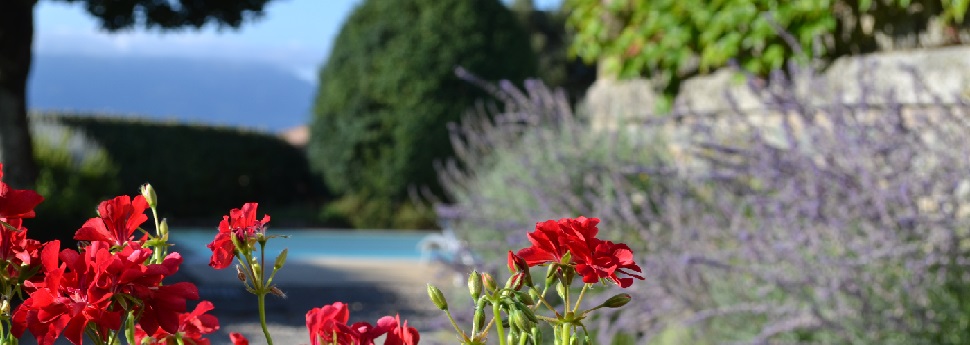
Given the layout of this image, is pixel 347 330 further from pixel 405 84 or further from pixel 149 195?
pixel 405 84

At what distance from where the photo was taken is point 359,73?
11711 millimetres

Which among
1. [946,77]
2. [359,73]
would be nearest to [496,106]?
[359,73]

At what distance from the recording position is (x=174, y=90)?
96.1 m

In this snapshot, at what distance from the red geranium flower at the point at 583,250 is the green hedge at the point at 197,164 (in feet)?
39.1

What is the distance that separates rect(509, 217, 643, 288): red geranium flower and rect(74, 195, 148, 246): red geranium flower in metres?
0.36

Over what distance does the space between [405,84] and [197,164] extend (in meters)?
3.02

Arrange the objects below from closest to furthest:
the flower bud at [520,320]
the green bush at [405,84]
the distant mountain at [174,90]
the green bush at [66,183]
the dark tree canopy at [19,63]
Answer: the flower bud at [520,320] → the green bush at [66,183] → the dark tree canopy at [19,63] → the green bush at [405,84] → the distant mountain at [174,90]

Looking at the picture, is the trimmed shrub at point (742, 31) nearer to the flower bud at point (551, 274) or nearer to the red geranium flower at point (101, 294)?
the flower bud at point (551, 274)

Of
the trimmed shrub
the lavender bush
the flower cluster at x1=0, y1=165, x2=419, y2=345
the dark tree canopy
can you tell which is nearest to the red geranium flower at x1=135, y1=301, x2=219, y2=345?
the flower cluster at x1=0, y1=165, x2=419, y2=345

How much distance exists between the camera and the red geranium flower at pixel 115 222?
96 centimetres

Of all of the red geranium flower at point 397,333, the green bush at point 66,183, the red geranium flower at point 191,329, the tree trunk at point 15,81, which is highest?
the red geranium flower at point 397,333

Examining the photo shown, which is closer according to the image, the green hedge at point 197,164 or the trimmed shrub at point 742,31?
→ the trimmed shrub at point 742,31

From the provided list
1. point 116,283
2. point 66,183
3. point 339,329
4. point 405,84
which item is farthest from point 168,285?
point 405,84

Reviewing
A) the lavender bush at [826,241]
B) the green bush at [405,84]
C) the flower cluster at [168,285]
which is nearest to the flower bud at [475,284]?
the flower cluster at [168,285]
